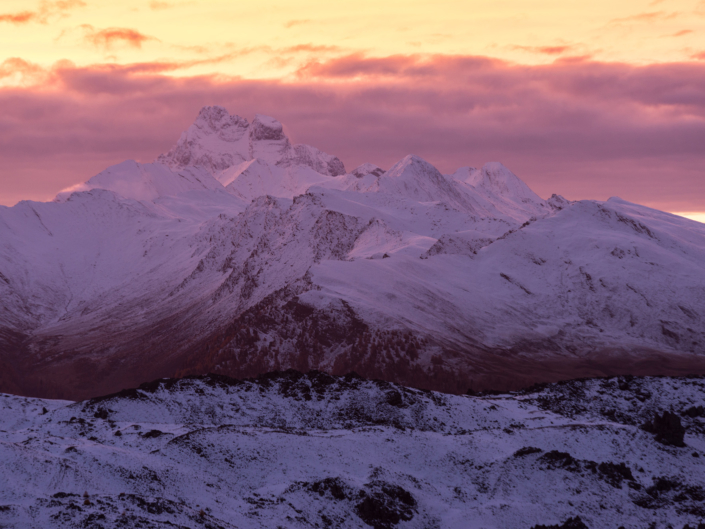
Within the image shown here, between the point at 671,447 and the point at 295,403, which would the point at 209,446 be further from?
the point at 671,447

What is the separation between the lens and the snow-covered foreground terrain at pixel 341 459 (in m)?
72.8

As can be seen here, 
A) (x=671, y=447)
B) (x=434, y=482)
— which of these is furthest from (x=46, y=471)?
(x=671, y=447)

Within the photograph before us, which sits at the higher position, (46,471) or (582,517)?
(46,471)

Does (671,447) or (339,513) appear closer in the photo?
(339,513)

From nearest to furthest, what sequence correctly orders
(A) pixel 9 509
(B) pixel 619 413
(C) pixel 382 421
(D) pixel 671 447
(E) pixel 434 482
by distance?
(A) pixel 9 509, (E) pixel 434 482, (D) pixel 671 447, (C) pixel 382 421, (B) pixel 619 413

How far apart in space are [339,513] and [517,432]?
103 feet

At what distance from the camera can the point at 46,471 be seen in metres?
72.1

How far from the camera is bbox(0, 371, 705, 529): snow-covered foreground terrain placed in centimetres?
7275

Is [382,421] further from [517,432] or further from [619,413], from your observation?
[619,413]

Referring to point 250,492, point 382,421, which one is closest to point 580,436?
point 382,421

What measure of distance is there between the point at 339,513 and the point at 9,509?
97.2 feet

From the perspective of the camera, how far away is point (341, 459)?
288 feet

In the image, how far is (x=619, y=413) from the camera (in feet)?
375

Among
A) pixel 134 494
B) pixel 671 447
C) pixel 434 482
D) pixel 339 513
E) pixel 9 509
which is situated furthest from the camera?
pixel 671 447
